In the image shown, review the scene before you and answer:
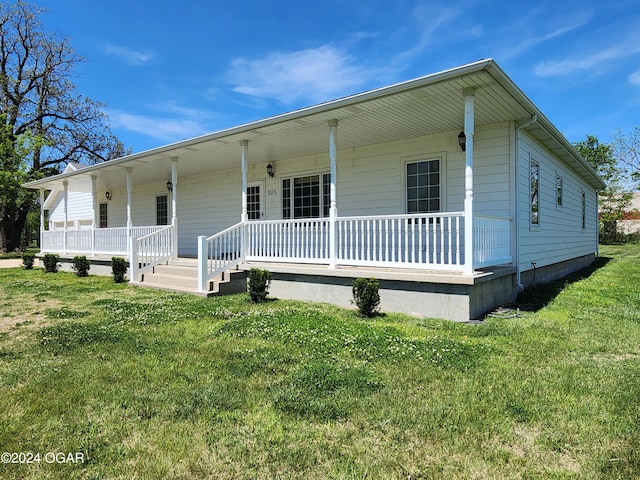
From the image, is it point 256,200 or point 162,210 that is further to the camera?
point 162,210

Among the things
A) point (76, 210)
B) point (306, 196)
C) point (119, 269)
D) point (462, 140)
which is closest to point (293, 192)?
point (306, 196)

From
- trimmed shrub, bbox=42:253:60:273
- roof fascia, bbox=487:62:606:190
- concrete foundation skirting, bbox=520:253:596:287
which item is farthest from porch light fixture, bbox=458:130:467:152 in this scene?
trimmed shrub, bbox=42:253:60:273

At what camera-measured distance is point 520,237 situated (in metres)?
7.75

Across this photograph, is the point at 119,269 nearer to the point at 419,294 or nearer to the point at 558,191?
the point at 419,294

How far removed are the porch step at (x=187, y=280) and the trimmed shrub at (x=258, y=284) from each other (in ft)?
3.69

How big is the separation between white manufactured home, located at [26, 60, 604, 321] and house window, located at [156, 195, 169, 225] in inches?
68.3

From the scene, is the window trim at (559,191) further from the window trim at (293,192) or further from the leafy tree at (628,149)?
the leafy tree at (628,149)

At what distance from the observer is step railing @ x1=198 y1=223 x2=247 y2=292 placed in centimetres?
817

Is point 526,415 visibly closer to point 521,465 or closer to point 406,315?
point 521,465

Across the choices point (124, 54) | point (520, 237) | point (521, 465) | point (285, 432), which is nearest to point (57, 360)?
point (285, 432)

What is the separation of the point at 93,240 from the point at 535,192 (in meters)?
13.3

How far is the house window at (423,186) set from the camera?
8.58m

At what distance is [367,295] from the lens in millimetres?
6020

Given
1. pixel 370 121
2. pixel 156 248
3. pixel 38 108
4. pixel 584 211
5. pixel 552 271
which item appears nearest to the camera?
pixel 370 121
